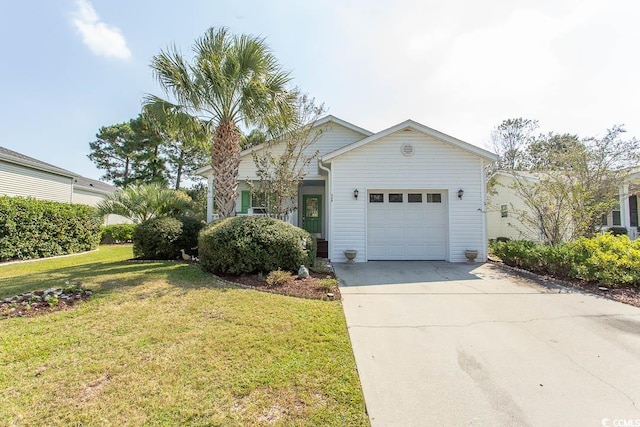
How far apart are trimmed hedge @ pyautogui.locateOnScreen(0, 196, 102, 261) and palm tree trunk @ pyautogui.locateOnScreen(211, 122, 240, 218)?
8275mm

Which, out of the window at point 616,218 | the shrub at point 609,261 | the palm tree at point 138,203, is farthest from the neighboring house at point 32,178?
the window at point 616,218

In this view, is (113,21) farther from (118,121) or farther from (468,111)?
(118,121)

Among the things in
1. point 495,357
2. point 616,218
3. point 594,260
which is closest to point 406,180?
point 594,260

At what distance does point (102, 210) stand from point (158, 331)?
10.2 meters

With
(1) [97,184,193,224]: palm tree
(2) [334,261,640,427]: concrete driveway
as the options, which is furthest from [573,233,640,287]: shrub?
(1) [97,184,193,224]: palm tree

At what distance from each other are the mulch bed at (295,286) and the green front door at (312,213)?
7.22 m

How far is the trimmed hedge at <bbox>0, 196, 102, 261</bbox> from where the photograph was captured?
10.4 meters

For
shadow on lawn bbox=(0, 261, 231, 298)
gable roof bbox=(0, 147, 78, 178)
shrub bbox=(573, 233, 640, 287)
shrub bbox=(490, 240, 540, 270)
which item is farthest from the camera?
gable roof bbox=(0, 147, 78, 178)

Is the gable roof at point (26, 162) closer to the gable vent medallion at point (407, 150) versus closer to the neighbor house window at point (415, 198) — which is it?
the gable vent medallion at point (407, 150)

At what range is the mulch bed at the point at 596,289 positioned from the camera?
5745 millimetres

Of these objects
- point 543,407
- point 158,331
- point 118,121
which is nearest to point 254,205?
point 158,331

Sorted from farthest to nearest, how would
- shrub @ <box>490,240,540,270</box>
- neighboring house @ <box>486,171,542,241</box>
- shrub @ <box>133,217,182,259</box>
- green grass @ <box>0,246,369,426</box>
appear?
neighboring house @ <box>486,171,542,241</box> → shrub @ <box>133,217,182,259</box> → shrub @ <box>490,240,540,270</box> → green grass @ <box>0,246,369,426</box>

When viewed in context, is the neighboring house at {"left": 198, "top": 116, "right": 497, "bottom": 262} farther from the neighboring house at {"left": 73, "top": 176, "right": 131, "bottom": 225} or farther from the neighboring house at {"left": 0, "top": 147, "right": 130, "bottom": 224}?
the neighboring house at {"left": 73, "top": 176, "right": 131, "bottom": 225}

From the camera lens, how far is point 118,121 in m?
26.5
